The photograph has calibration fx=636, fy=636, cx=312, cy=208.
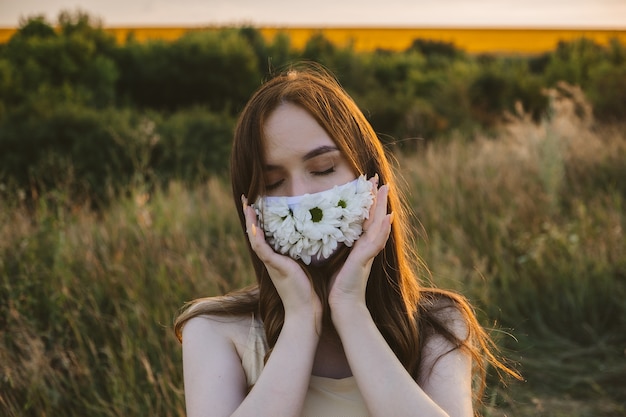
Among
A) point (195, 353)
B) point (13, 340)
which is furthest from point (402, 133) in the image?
point (195, 353)

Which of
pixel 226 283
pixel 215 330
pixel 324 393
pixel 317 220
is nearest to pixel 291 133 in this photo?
pixel 317 220

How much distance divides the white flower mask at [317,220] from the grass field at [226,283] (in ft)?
2.88

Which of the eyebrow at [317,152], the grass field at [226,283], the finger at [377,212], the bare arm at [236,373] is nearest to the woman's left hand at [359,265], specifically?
the finger at [377,212]

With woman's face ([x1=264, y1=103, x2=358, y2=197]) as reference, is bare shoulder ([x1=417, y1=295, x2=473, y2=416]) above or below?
below

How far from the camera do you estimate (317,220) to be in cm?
183

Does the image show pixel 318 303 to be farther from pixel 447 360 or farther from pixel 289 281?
pixel 447 360

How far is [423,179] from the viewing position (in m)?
6.92

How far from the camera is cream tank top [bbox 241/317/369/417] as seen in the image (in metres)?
1.84

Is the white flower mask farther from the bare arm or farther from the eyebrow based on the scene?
the bare arm

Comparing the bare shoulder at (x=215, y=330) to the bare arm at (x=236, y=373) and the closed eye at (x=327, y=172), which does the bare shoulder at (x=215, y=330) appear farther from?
the closed eye at (x=327, y=172)

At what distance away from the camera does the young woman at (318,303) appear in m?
1.72

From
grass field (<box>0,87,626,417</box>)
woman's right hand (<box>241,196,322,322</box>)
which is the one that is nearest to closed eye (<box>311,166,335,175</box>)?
woman's right hand (<box>241,196,322,322</box>)

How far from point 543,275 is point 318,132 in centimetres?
334

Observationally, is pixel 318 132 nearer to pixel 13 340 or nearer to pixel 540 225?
pixel 13 340
